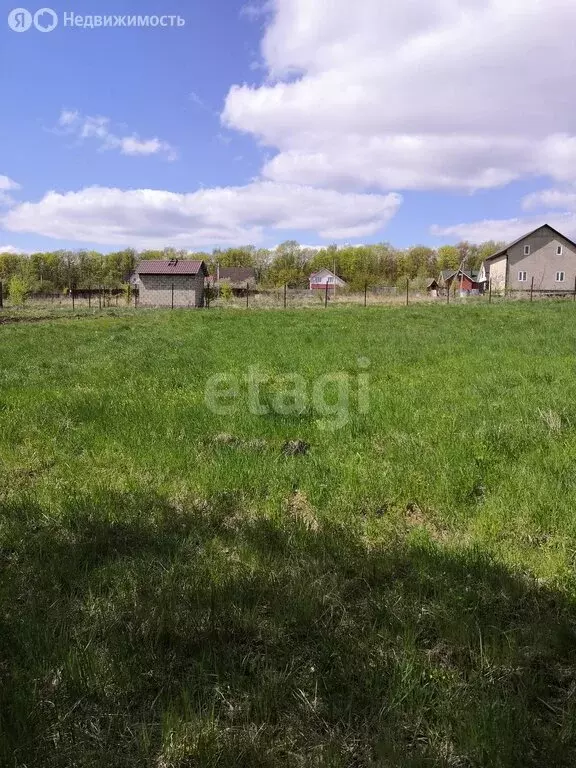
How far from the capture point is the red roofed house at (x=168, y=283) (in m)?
50.3

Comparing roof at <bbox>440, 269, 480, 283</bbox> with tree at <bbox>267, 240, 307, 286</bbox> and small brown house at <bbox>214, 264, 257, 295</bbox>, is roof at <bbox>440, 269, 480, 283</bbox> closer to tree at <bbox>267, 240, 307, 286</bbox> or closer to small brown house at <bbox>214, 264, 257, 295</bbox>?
tree at <bbox>267, 240, 307, 286</bbox>

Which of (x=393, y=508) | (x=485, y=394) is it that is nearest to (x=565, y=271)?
(x=485, y=394)

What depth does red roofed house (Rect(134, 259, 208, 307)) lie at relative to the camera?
165 ft

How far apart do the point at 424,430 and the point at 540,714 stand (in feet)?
12.9

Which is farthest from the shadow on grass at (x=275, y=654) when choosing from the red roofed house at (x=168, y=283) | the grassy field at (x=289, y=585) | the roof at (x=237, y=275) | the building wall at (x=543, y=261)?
the roof at (x=237, y=275)

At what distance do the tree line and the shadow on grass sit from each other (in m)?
99.6

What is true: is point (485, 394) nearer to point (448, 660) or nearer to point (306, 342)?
point (448, 660)

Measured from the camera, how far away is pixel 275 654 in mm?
2529

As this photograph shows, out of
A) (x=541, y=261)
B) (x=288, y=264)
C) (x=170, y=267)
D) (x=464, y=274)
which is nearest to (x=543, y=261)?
(x=541, y=261)

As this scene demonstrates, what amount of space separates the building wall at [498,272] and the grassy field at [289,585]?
64.4 m

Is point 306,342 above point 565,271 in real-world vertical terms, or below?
below

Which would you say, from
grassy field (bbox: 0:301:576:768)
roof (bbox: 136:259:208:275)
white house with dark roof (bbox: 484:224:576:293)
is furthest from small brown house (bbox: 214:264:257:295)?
grassy field (bbox: 0:301:576:768)

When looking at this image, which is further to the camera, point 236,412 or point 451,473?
point 236,412

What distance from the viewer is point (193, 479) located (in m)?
4.71
